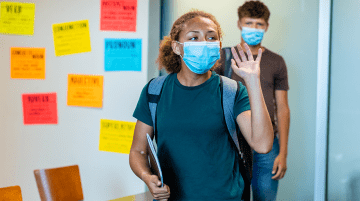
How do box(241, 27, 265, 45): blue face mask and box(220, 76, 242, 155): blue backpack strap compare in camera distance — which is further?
box(241, 27, 265, 45): blue face mask

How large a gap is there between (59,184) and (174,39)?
1.03 m

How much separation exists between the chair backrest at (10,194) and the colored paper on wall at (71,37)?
2.88ft

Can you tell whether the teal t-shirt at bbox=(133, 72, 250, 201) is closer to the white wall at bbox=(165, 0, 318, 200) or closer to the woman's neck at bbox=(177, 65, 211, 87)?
the woman's neck at bbox=(177, 65, 211, 87)

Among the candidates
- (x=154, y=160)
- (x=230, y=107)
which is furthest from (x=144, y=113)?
(x=230, y=107)

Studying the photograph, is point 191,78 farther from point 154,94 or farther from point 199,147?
point 199,147

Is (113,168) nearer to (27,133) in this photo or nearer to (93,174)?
(93,174)

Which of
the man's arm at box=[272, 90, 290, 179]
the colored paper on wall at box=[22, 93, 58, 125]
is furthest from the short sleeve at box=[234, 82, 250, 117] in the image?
the colored paper on wall at box=[22, 93, 58, 125]

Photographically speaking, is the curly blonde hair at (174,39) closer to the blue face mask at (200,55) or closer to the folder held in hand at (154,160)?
the blue face mask at (200,55)

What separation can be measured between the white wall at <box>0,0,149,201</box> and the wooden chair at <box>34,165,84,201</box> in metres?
0.24

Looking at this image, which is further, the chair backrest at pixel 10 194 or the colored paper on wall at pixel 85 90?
the colored paper on wall at pixel 85 90

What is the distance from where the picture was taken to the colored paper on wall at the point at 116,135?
2072 millimetres

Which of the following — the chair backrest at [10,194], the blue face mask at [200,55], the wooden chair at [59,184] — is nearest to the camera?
the blue face mask at [200,55]

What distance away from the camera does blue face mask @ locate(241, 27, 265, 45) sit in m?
1.98

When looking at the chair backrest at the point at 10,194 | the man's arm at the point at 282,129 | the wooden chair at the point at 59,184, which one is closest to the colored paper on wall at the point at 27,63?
the wooden chair at the point at 59,184
